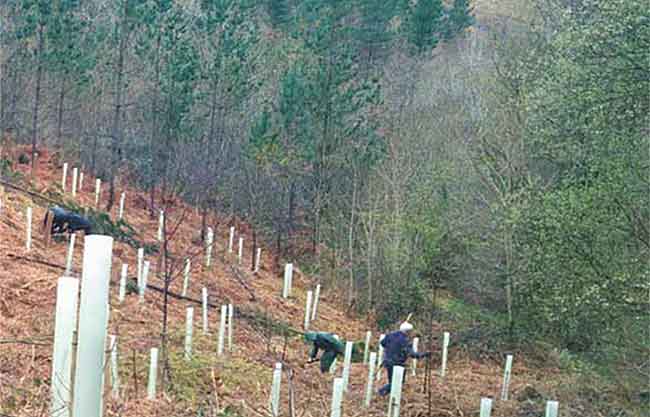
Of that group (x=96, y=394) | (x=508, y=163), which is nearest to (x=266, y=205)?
(x=508, y=163)

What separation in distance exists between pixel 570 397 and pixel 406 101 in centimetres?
2050

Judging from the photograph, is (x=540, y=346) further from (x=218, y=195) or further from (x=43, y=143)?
(x=43, y=143)

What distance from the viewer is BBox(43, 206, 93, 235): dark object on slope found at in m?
18.1

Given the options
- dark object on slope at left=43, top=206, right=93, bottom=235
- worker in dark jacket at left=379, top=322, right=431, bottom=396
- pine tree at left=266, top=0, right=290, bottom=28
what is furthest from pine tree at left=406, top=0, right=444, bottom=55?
worker in dark jacket at left=379, top=322, right=431, bottom=396

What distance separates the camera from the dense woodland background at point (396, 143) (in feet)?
40.3

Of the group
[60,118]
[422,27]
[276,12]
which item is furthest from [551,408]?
[276,12]

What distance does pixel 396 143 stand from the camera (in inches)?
917

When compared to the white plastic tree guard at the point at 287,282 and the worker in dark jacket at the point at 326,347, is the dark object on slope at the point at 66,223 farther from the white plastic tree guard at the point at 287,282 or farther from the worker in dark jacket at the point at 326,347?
the worker in dark jacket at the point at 326,347

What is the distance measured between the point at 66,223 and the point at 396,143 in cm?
951

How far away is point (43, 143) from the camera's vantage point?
3091cm

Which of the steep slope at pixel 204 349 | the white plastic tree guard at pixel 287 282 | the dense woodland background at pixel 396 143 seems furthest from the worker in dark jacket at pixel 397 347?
the white plastic tree guard at pixel 287 282

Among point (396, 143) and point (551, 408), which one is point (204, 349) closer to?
point (551, 408)

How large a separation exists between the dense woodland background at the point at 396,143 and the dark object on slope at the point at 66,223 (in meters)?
6.88

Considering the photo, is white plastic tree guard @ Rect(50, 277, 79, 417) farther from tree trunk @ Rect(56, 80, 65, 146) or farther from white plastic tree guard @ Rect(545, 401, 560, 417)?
tree trunk @ Rect(56, 80, 65, 146)
